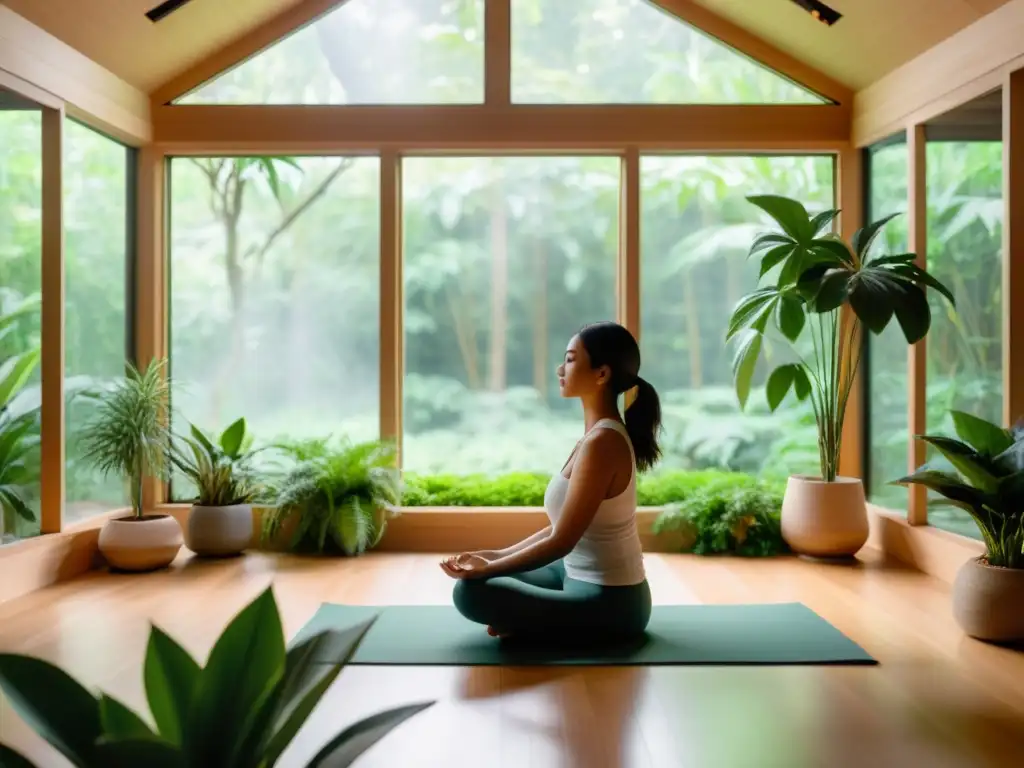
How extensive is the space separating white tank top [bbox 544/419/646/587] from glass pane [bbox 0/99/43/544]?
8.56ft

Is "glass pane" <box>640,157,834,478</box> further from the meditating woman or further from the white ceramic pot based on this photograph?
the white ceramic pot

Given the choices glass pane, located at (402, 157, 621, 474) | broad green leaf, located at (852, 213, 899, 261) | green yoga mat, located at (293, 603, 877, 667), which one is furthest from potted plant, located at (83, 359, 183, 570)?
broad green leaf, located at (852, 213, 899, 261)

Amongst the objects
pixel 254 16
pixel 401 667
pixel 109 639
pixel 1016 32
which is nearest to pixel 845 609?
pixel 401 667

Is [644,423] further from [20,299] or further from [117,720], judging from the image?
[20,299]

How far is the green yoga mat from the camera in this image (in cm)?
343

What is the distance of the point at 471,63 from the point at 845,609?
3.56 m

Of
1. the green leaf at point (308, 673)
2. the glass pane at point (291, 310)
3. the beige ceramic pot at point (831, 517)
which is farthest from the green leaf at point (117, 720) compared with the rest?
the glass pane at point (291, 310)

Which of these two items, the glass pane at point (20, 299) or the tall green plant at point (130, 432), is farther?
the tall green plant at point (130, 432)

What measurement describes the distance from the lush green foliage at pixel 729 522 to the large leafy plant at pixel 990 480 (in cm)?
172

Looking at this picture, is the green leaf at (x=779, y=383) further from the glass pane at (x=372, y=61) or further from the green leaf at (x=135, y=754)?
the green leaf at (x=135, y=754)

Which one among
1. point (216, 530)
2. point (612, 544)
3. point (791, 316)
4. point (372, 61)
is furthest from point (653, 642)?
point (372, 61)

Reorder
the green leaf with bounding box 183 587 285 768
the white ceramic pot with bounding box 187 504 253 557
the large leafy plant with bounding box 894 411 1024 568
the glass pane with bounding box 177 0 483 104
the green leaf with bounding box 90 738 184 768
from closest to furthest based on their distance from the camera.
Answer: the green leaf with bounding box 90 738 184 768, the green leaf with bounding box 183 587 285 768, the large leafy plant with bounding box 894 411 1024 568, the white ceramic pot with bounding box 187 504 253 557, the glass pane with bounding box 177 0 483 104

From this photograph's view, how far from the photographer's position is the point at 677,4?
5.80 metres

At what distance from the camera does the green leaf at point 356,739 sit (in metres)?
1.19
